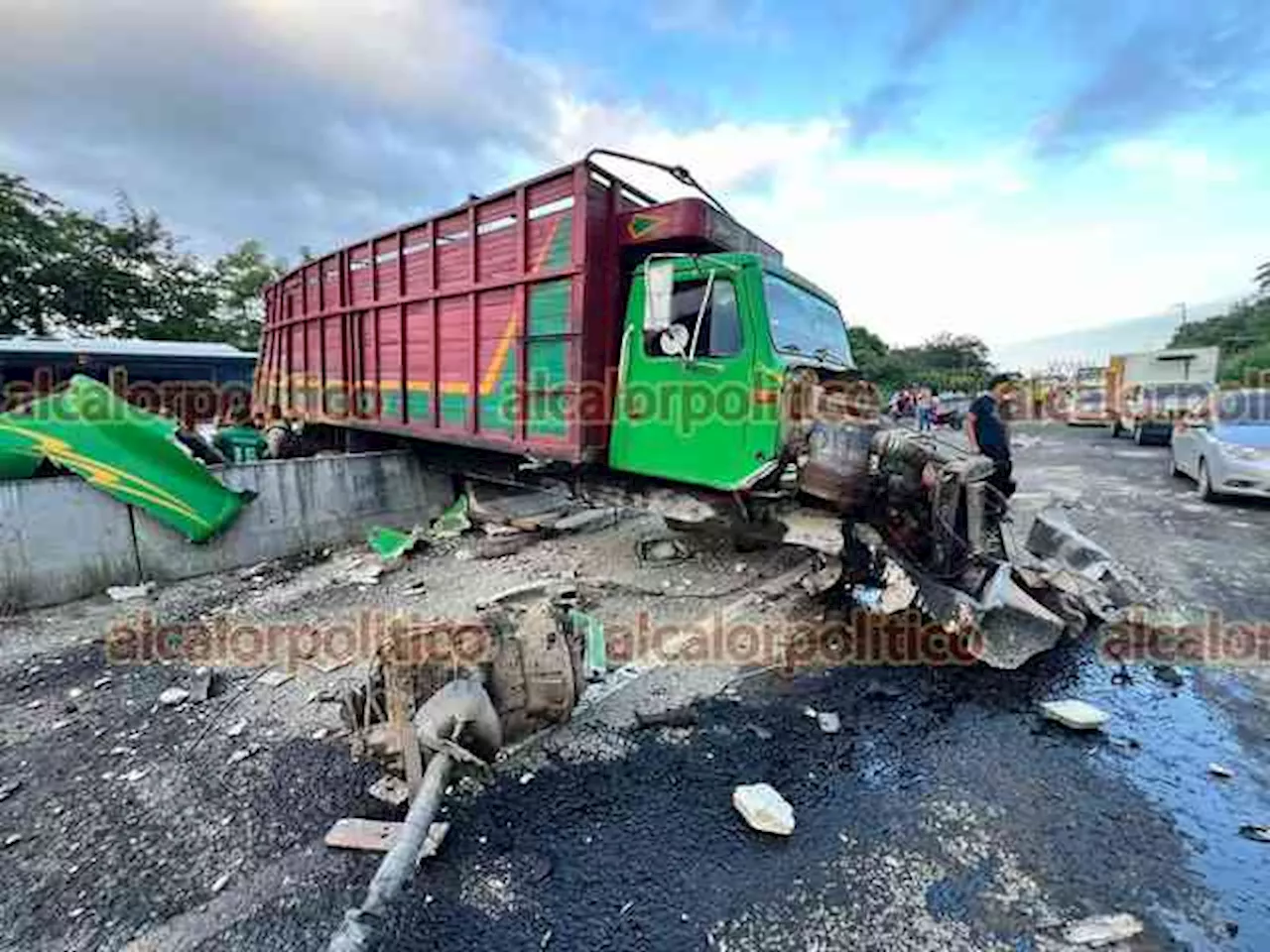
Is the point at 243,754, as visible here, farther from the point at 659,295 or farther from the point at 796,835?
the point at 659,295

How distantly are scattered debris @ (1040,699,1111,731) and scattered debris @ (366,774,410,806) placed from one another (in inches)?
120

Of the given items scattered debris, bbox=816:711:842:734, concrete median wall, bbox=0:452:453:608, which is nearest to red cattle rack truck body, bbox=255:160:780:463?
concrete median wall, bbox=0:452:453:608

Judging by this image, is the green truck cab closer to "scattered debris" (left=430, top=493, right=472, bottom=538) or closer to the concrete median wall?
"scattered debris" (left=430, top=493, right=472, bottom=538)

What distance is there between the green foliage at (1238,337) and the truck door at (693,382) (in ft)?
81.4

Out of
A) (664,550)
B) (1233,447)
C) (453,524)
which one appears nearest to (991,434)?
(664,550)

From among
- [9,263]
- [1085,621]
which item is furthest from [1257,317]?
[9,263]

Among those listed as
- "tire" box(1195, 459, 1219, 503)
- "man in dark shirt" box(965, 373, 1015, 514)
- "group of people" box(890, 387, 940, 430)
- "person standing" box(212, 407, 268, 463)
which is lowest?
"tire" box(1195, 459, 1219, 503)

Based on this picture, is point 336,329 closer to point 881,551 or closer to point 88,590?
point 88,590

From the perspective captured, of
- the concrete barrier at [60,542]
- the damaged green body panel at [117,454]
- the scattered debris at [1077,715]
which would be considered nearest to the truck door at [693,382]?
the scattered debris at [1077,715]

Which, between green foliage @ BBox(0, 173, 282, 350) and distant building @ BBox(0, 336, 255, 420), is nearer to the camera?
distant building @ BBox(0, 336, 255, 420)

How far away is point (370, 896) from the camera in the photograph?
5.58 ft

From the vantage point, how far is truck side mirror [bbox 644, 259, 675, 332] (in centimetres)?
384

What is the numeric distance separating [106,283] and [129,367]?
31.4 feet

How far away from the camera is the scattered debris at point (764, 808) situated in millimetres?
2350
